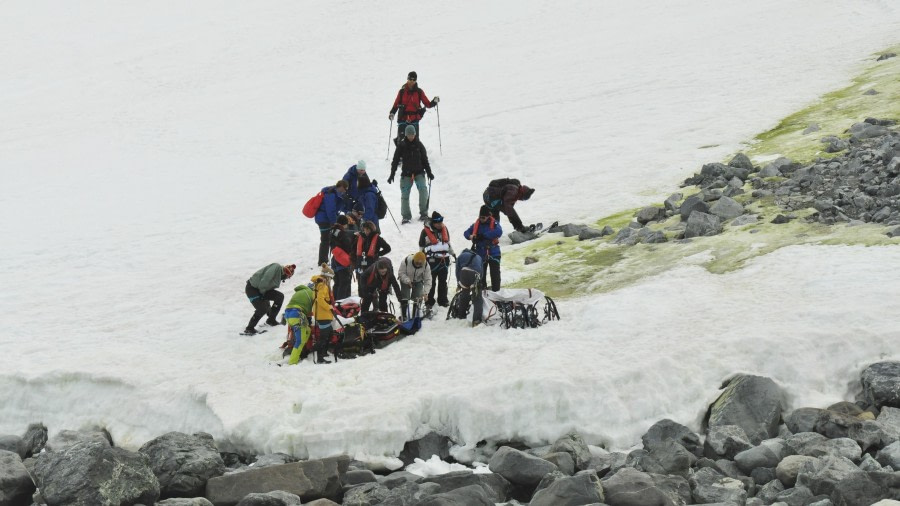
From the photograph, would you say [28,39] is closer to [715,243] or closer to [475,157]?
[475,157]

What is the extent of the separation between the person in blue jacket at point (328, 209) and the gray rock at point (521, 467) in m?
8.45

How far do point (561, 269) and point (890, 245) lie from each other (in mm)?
5896

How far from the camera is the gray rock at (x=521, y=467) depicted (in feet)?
36.6

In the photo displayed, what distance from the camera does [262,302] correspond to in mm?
16656

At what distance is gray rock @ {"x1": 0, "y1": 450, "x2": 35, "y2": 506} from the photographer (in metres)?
11.6

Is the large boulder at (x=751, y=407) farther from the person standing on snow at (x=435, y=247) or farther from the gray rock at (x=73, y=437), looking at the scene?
the gray rock at (x=73, y=437)

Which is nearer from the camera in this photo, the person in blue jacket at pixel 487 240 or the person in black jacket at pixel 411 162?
the person in blue jacket at pixel 487 240

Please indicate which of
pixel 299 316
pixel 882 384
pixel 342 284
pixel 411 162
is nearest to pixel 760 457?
pixel 882 384

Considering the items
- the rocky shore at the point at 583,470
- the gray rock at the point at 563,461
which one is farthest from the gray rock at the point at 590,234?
A: the gray rock at the point at 563,461

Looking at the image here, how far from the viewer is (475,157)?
95.3ft

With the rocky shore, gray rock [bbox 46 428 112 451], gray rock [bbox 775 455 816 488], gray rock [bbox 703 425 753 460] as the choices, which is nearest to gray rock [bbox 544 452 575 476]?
the rocky shore

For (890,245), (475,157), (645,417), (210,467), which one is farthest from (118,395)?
(475,157)

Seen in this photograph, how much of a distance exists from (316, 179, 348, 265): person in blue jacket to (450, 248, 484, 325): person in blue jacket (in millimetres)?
3817

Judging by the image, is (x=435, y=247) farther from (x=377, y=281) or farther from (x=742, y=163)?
(x=742, y=163)
